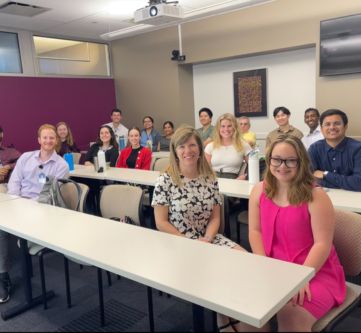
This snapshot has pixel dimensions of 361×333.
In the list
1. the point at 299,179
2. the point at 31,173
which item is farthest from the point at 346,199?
the point at 31,173

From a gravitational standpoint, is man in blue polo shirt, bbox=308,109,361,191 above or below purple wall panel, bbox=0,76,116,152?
below

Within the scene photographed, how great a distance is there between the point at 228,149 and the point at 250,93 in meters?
2.53

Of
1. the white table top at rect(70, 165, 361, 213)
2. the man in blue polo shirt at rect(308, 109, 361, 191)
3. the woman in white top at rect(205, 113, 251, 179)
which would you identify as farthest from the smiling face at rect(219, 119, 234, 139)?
the man in blue polo shirt at rect(308, 109, 361, 191)

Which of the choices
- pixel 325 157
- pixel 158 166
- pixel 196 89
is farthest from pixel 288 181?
pixel 196 89

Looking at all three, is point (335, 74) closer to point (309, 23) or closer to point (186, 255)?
point (309, 23)

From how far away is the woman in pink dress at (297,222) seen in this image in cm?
147

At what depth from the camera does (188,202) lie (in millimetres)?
2033

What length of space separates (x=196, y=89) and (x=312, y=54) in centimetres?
204

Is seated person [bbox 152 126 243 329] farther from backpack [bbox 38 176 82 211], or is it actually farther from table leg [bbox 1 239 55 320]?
table leg [bbox 1 239 55 320]

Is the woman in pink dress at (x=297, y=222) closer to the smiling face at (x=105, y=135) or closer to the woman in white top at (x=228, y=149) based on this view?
the woman in white top at (x=228, y=149)

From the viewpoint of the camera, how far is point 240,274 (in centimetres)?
130

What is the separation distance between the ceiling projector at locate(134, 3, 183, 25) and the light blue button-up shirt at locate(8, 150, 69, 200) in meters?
2.10

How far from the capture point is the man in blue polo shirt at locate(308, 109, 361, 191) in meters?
2.38

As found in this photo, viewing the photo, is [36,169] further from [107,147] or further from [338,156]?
[338,156]
